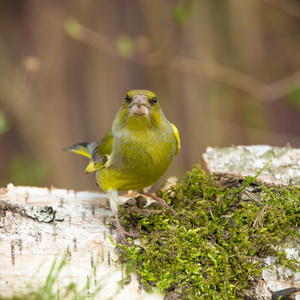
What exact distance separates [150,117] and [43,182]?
3.99 meters

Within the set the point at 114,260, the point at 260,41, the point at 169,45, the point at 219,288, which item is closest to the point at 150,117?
the point at 114,260

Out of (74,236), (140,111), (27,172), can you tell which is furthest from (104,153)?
(27,172)

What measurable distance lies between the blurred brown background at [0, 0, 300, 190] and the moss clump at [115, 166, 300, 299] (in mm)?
3633

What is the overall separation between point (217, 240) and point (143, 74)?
4.79 meters

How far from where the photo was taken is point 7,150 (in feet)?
24.1

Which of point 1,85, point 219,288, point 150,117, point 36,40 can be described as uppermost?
point 36,40

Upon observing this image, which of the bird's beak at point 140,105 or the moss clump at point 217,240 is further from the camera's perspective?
the bird's beak at point 140,105

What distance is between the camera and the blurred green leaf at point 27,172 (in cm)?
673

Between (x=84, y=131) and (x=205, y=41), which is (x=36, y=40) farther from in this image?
(x=205, y=41)

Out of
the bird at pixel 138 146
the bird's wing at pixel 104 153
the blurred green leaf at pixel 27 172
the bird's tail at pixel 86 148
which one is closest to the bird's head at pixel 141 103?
the bird at pixel 138 146

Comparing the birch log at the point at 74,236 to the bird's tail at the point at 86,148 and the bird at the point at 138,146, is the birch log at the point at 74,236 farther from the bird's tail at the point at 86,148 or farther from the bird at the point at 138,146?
the bird's tail at the point at 86,148

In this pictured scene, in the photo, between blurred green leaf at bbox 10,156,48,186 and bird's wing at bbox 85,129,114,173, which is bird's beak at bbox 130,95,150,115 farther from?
blurred green leaf at bbox 10,156,48,186

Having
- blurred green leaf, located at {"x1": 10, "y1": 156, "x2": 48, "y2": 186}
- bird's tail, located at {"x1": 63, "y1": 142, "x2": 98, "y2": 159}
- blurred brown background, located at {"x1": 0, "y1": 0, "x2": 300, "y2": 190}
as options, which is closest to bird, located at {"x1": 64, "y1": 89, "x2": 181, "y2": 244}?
bird's tail, located at {"x1": 63, "y1": 142, "x2": 98, "y2": 159}

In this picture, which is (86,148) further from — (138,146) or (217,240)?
(217,240)
